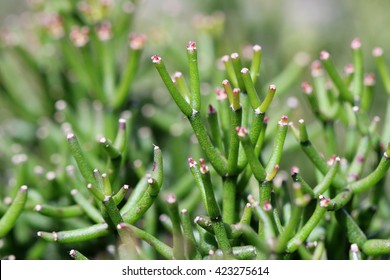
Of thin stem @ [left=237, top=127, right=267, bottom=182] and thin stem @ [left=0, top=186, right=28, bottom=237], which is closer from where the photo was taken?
thin stem @ [left=237, top=127, right=267, bottom=182]

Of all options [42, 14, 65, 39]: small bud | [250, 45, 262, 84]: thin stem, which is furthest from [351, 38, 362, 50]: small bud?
[42, 14, 65, 39]: small bud

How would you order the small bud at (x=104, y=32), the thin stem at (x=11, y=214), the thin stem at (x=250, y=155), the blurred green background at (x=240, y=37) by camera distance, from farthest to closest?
the blurred green background at (x=240, y=37) < the small bud at (x=104, y=32) < the thin stem at (x=11, y=214) < the thin stem at (x=250, y=155)

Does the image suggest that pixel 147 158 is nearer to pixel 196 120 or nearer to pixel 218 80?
pixel 218 80

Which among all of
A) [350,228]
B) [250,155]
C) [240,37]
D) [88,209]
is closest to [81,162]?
[88,209]

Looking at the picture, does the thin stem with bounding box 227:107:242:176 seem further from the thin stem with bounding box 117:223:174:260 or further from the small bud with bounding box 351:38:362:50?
the small bud with bounding box 351:38:362:50

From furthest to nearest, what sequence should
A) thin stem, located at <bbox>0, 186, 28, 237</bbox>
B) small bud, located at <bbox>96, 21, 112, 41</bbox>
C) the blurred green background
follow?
the blurred green background → small bud, located at <bbox>96, 21, 112, 41</bbox> → thin stem, located at <bbox>0, 186, 28, 237</bbox>

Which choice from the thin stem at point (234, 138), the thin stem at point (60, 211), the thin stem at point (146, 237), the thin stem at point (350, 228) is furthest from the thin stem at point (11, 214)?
the thin stem at point (350, 228)

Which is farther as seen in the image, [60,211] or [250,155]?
[60,211]

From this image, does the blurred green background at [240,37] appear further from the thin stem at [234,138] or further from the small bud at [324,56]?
the thin stem at [234,138]

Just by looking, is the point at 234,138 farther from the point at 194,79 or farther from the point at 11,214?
the point at 11,214

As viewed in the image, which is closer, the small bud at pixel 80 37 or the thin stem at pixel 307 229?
the thin stem at pixel 307 229

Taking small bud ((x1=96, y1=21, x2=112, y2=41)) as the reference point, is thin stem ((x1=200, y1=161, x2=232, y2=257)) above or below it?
below
